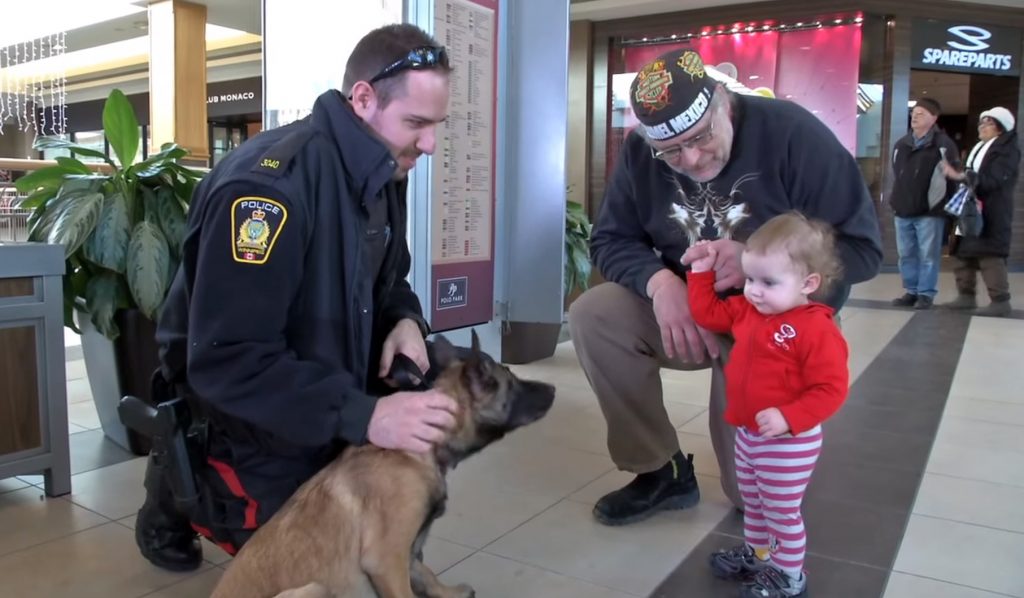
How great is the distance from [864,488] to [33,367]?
2542 millimetres

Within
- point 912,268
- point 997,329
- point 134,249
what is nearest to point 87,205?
point 134,249

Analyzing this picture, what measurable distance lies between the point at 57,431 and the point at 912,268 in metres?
6.72

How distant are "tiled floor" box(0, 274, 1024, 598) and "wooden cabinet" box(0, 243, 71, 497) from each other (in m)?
0.13

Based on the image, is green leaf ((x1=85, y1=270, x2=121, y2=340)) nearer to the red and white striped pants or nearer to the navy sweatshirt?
the navy sweatshirt

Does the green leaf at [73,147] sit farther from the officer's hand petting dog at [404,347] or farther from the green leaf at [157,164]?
the officer's hand petting dog at [404,347]

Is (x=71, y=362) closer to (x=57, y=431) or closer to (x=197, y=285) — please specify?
(x=57, y=431)

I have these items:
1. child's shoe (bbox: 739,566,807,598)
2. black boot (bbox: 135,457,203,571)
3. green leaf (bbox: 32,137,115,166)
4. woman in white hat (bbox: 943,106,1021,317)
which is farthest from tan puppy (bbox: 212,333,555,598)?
woman in white hat (bbox: 943,106,1021,317)

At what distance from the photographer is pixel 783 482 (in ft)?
5.80

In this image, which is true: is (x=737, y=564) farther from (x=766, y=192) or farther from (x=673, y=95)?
(x=673, y=95)

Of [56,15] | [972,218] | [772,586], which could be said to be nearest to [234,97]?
[56,15]

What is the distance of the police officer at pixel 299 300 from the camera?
1.39m

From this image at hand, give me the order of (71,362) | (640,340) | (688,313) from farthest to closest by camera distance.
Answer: (71,362) < (640,340) < (688,313)

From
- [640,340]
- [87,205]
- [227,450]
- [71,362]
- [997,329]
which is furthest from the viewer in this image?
[997,329]

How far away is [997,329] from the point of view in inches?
220
